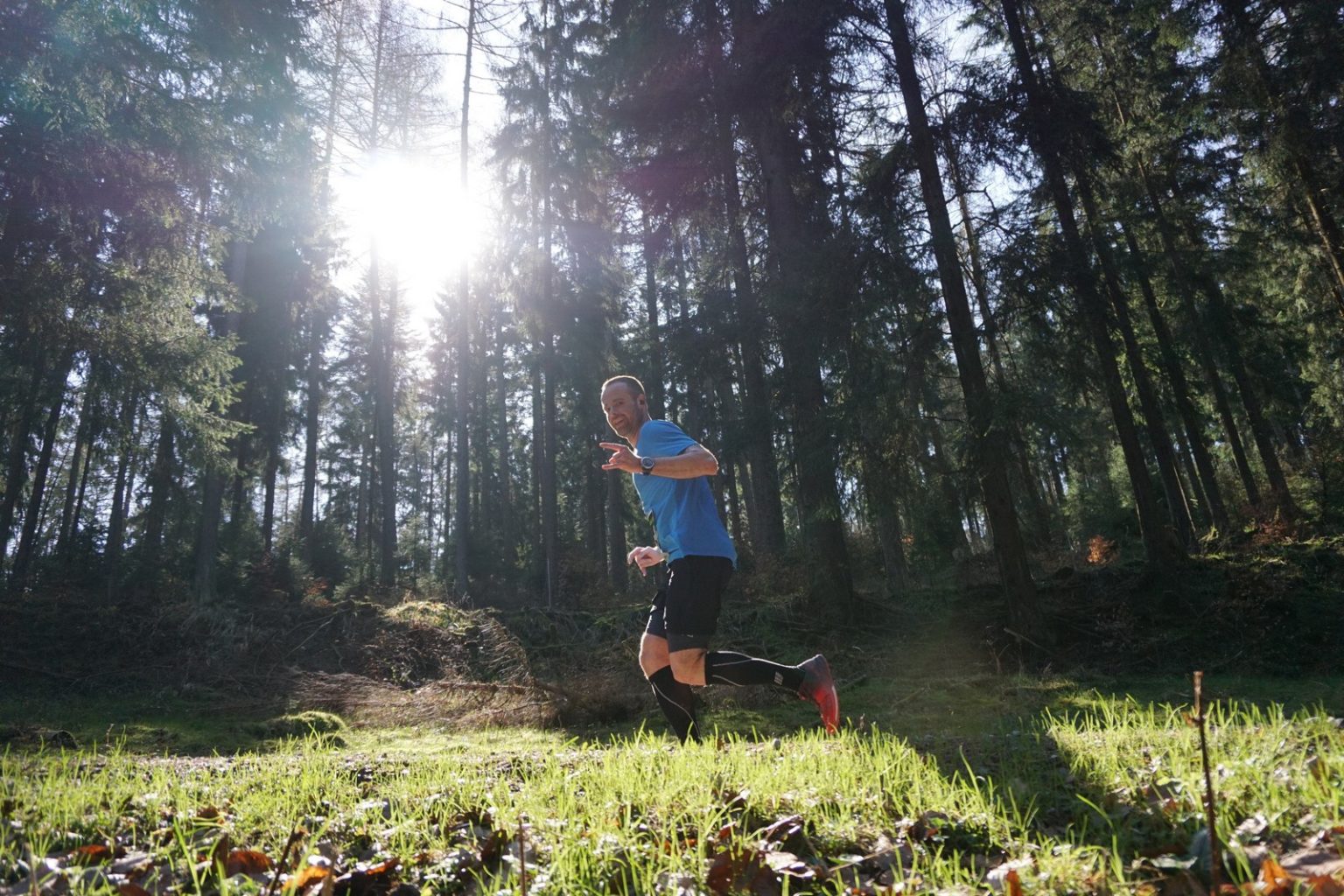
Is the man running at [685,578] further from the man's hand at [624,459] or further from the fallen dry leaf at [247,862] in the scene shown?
the fallen dry leaf at [247,862]

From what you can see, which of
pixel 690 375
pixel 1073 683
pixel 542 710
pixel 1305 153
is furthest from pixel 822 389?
pixel 1305 153

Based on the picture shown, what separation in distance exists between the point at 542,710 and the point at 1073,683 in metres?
5.21

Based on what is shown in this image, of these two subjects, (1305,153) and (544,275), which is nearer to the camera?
(1305,153)

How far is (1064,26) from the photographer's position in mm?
13273

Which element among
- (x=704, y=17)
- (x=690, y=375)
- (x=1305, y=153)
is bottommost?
(x=690, y=375)

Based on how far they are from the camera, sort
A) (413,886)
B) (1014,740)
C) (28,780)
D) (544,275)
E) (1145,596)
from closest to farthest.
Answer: (413,886) < (28,780) < (1014,740) < (1145,596) < (544,275)

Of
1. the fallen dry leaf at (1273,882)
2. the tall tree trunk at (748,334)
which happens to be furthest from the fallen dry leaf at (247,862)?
the tall tree trunk at (748,334)

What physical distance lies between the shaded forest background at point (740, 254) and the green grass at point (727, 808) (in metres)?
5.54

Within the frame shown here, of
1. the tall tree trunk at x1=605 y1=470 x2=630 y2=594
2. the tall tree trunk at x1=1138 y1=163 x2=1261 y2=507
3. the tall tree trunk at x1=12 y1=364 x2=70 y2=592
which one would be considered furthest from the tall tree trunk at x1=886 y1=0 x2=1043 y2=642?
the tall tree trunk at x1=12 y1=364 x2=70 y2=592

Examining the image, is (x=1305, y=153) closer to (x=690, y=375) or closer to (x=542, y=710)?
(x=690, y=375)

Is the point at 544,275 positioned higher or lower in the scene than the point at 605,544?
higher

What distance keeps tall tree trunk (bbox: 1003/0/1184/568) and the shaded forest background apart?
56mm

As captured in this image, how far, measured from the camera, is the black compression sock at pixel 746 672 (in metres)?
4.27

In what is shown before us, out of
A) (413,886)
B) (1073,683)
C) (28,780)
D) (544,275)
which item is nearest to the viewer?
(413,886)
